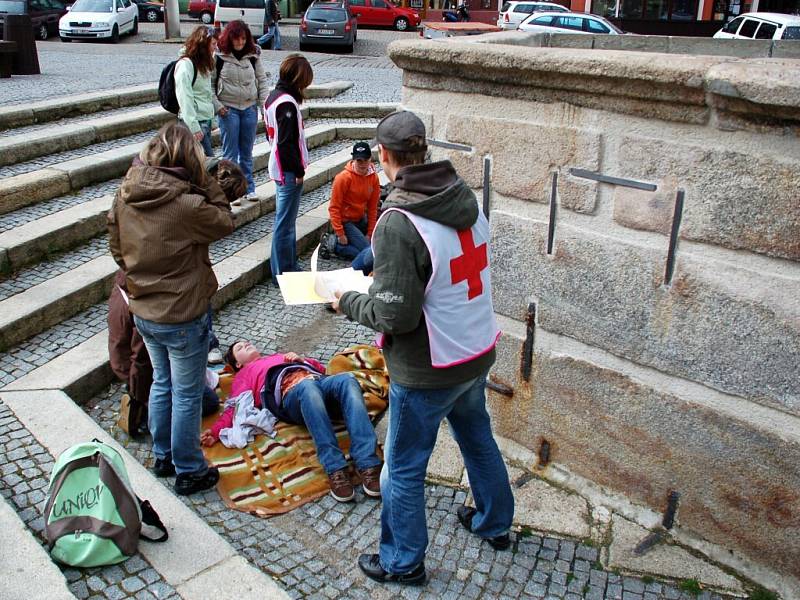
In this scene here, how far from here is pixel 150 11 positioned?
2778cm

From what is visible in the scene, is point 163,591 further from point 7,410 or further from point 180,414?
point 7,410

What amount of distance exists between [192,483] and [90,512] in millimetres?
744

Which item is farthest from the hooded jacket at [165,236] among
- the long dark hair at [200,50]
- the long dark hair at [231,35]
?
the long dark hair at [231,35]

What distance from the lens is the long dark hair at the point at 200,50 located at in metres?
6.66

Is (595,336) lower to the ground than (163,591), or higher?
higher

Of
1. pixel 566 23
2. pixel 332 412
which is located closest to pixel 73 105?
pixel 332 412

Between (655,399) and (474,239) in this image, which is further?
(655,399)

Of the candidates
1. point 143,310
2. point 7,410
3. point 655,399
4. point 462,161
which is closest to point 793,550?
A: point 655,399

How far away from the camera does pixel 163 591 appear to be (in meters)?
3.01

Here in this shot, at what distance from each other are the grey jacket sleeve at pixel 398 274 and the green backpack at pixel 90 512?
1.34 m

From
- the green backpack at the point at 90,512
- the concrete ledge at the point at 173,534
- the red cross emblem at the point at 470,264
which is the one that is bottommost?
the concrete ledge at the point at 173,534

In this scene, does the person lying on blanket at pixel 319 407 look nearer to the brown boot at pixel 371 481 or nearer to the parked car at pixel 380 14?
the brown boot at pixel 371 481

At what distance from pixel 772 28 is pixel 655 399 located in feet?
52.2

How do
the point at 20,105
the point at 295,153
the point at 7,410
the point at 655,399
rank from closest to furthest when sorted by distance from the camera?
the point at 655,399
the point at 7,410
the point at 295,153
the point at 20,105
